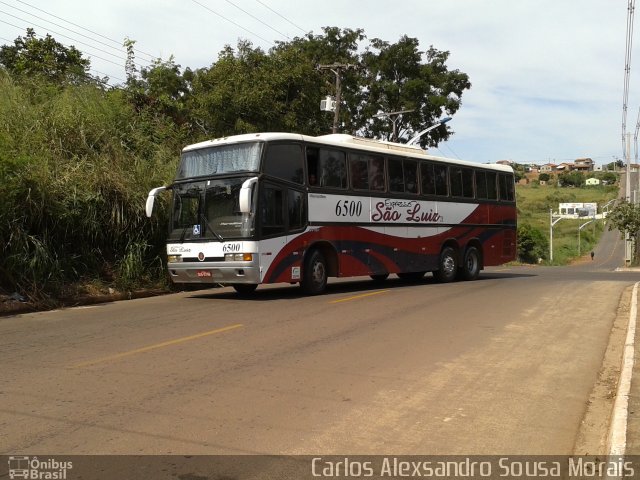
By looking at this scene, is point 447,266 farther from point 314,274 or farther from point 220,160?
point 220,160

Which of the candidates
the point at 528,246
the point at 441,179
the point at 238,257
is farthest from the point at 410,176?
the point at 528,246

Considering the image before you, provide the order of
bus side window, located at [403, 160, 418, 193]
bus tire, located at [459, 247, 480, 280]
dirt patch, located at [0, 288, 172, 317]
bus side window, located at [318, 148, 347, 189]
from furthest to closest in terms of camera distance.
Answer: bus tire, located at [459, 247, 480, 280]
bus side window, located at [403, 160, 418, 193]
bus side window, located at [318, 148, 347, 189]
dirt patch, located at [0, 288, 172, 317]

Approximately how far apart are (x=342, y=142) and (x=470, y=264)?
735 cm

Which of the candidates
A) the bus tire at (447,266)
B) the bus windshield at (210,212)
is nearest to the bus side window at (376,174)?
the bus tire at (447,266)

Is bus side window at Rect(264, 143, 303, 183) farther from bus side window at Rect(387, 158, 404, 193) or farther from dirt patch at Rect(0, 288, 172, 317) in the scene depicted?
dirt patch at Rect(0, 288, 172, 317)

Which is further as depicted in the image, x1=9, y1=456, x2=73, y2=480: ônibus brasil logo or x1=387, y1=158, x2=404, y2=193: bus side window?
x1=387, y1=158, x2=404, y2=193: bus side window

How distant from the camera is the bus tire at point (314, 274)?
49.8ft

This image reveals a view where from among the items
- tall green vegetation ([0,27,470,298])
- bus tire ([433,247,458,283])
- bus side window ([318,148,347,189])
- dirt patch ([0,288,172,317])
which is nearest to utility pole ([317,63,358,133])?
tall green vegetation ([0,27,470,298])

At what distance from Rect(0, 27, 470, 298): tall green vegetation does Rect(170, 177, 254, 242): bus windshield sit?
2256 millimetres

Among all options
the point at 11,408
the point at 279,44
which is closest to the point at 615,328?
the point at 11,408

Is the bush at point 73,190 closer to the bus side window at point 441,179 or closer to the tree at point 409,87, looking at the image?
the bus side window at point 441,179

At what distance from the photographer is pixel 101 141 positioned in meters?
17.5

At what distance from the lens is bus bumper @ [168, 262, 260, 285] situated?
44.8 feet

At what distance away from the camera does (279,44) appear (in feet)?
116
